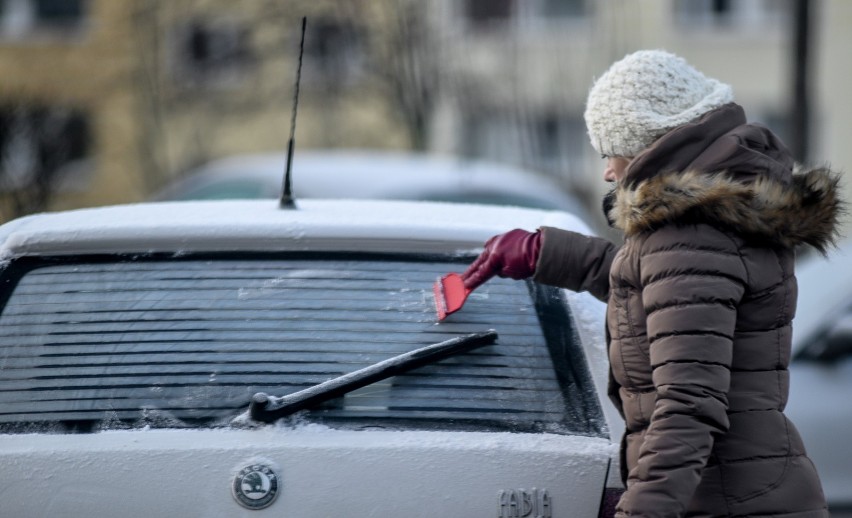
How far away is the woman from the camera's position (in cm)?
245

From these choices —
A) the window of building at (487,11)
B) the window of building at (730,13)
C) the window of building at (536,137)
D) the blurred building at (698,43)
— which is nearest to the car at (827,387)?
the window of building at (536,137)

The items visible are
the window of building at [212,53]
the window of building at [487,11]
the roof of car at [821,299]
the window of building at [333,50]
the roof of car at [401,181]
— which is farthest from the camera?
the window of building at [487,11]

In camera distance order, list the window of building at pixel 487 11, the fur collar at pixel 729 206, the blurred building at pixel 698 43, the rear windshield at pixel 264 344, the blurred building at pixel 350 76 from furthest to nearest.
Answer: the window of building at pixel 487 11, the blurred building at pixel 698 43, the blurred building at pixel 350 76, the rear windshield at pixel 264 344, the fur collar at pixel 729 206

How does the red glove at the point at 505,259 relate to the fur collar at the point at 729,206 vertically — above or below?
below

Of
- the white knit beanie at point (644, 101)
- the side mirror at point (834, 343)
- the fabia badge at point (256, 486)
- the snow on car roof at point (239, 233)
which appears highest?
the white knit beanie at point (644, 101)

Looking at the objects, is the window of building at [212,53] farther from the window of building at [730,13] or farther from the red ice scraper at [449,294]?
the red ice scraper at [449,294]

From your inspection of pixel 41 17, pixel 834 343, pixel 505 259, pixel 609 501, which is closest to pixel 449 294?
pixel 505 259

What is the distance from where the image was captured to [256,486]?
2.52 meters

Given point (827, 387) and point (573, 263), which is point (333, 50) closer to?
point (827, 387)

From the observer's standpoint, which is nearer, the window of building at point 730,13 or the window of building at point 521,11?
the window of building at point 521,11

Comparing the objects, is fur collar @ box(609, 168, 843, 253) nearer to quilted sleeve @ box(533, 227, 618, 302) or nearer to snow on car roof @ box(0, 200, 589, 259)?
quilted sleeve @ box(533, 227, 618, 302)

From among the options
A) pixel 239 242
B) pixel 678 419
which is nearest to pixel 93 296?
pixel 239 242

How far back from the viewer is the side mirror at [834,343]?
5.77 m

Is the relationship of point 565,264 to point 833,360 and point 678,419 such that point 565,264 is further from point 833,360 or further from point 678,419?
point 833,360
